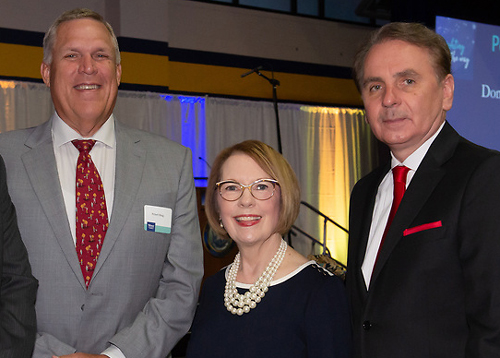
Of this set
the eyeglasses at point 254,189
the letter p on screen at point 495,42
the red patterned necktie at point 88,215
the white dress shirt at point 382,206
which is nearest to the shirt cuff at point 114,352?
the red patterned necktie at point 88,215

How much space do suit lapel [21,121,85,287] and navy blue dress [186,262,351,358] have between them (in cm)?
51

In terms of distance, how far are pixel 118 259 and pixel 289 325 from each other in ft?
2.19

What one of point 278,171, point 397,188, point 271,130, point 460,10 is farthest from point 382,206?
point 271,130

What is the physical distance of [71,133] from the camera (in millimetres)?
2156

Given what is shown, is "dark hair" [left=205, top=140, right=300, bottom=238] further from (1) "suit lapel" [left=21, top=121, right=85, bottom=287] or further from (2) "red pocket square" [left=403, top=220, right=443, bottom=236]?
(1) "suit lapel" [left=21, top=121, right=85, bottom=287]

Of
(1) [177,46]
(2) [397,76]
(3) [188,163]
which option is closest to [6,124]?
(1) [177,46]

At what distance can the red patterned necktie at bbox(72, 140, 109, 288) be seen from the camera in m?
2.02

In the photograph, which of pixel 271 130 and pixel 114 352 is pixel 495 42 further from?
pixel 271 130

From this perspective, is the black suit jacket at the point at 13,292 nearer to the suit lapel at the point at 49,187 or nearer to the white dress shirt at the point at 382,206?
the suit lapel at the point at 49,187

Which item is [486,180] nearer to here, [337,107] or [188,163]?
[188,163]

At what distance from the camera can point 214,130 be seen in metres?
10.1

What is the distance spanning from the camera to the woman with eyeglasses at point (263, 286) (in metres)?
1.83

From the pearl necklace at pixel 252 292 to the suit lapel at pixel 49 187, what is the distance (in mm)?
528

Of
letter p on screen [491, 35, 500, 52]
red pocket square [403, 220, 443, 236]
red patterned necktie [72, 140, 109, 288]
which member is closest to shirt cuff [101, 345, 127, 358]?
red patterned necktie [72, 140, 109, 288]
